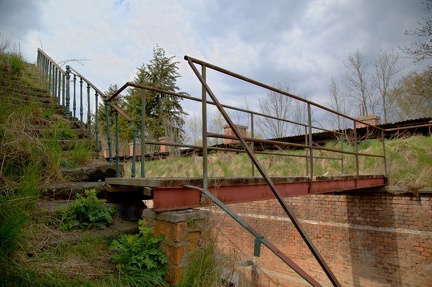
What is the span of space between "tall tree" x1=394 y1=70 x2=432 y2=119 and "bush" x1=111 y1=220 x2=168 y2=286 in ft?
48.8

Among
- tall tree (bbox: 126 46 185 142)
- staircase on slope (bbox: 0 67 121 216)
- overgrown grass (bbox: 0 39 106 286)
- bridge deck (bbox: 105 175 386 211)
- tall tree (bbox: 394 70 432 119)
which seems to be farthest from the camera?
tall tree (bbox: 126 46 185 142)

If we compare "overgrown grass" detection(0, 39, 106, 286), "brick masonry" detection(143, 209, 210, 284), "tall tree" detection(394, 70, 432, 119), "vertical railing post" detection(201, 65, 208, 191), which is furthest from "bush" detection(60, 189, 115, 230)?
"tall tree" detection(394, 70, 432, 119)

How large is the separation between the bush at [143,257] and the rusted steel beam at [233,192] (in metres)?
0.29

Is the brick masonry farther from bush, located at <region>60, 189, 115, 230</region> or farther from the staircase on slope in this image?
the staircase on slope

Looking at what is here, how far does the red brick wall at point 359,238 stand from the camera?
255 inches

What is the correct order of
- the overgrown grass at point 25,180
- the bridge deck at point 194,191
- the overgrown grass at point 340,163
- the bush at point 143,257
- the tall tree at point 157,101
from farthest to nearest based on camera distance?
the tall tree at point 157,101 → the overgrown grass at point 340,163 → the bridge deck at point 194,191 → the bush at point 143,257 → the overgrown grass at point 25,180

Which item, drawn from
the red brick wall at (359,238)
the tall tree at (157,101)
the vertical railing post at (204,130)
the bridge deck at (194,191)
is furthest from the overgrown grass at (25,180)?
the tall tree at (157,101)

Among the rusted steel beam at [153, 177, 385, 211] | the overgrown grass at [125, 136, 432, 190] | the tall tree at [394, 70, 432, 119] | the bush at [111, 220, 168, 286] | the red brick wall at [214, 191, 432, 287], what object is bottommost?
the red brick wall at [214, 191, 432, 287]

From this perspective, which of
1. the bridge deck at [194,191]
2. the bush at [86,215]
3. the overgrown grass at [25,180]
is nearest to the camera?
the overgrown grass at [25,180]

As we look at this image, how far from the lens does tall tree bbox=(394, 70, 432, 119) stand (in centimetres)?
1449

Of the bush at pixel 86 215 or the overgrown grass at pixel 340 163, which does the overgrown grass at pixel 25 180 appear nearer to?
the bush at pixel 86 215

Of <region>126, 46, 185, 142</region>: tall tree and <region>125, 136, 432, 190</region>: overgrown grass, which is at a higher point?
<region>126, 46, 185, 142</region>: tall tree

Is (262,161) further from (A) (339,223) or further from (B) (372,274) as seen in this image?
(B) (372,274)

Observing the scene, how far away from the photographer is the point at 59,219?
2.77 metres
